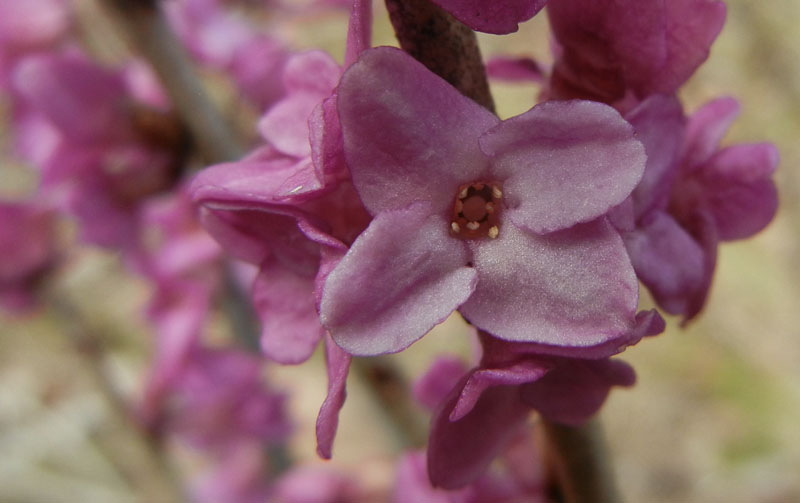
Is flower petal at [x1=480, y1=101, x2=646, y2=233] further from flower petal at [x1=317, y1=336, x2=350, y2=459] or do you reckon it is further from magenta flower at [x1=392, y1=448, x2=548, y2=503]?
magenta flower at [x1=392, y1=448, x2=548, y2=503]

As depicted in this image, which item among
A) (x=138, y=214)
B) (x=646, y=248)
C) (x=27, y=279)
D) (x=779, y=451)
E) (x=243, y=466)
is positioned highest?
(x=646, y=248)

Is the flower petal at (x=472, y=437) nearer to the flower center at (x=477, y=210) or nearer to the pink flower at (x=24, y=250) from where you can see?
the flower center at (x=477, y=210)

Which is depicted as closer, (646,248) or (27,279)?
(646,248)

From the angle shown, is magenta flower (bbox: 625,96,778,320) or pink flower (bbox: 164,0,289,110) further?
pink flower (bbox: 164,0,289,110)

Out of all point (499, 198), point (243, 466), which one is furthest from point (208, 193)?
point (243, 466)

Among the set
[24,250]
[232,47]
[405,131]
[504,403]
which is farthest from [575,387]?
[24,250]

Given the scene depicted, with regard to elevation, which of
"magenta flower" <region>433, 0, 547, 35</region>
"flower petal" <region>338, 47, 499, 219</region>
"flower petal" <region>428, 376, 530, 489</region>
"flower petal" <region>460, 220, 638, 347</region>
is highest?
"magenta flower" <region>433, 0, 547, 35</region>

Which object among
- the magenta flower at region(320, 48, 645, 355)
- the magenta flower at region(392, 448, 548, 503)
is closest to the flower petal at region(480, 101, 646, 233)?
the magenta flower at region(320, 48, 645, 355)

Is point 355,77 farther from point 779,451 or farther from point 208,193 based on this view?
point 779,451
